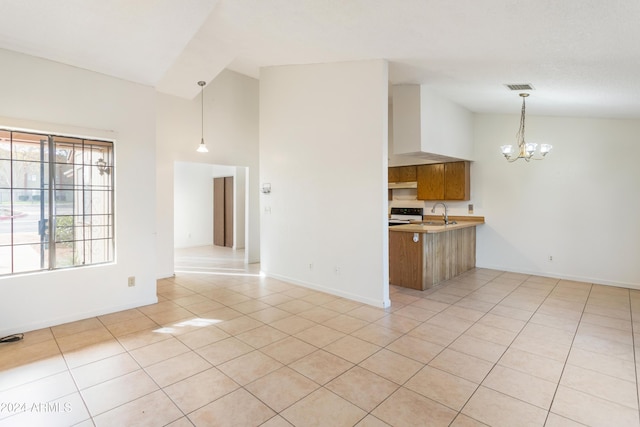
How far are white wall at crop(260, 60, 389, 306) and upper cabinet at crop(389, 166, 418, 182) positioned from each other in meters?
2.85

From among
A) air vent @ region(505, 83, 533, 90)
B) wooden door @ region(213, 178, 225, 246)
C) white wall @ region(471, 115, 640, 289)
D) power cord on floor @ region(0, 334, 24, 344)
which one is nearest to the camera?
power cord on floor @ region(0, 334, 24, 344)

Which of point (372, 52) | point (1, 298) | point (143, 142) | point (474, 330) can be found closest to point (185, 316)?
point (1, 298)

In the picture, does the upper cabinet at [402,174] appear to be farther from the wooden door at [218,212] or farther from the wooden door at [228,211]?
the wooden door at [218,212]

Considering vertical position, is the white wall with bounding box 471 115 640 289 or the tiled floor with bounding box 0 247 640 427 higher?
the white wall with bounding box 471 115 640 289

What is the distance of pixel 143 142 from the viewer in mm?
4152

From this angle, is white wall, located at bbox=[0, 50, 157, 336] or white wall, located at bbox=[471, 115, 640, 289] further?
white wall, located at bbox=[471, 115, 640, 289]


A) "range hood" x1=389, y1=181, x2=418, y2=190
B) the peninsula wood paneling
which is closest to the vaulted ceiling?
the peninsula wood paneling

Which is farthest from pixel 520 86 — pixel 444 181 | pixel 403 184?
pixel 403 184

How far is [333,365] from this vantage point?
272 centimetres

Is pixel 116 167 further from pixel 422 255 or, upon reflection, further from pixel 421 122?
pixel 422 255

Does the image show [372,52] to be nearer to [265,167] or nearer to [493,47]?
[493,47]

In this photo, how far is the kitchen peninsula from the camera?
4.94m

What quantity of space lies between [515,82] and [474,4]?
6.59 ft

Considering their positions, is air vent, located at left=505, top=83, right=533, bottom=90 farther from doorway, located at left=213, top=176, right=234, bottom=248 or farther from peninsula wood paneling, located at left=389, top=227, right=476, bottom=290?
doorway, located at left=213, top=176, right=234, bottom=248
